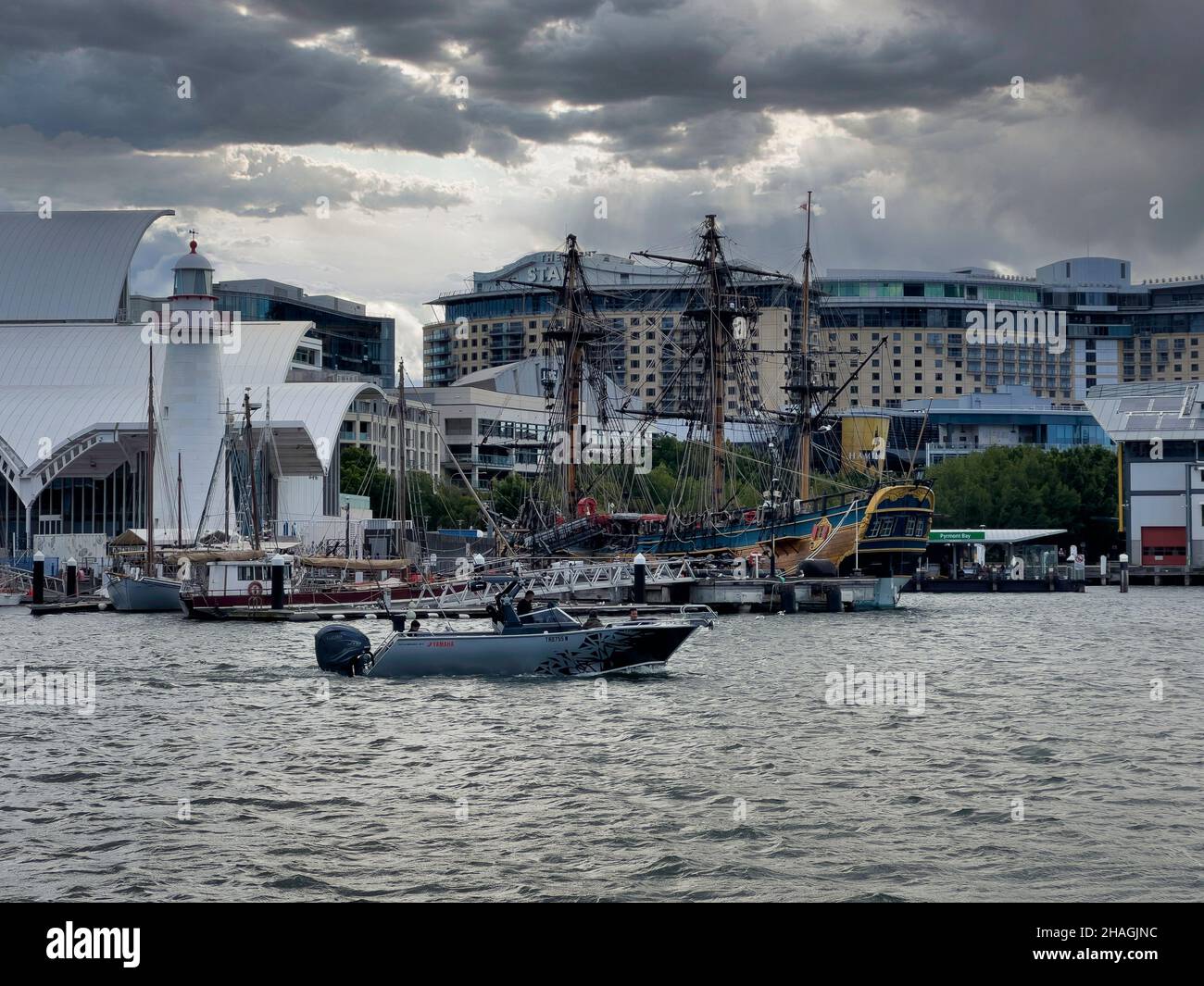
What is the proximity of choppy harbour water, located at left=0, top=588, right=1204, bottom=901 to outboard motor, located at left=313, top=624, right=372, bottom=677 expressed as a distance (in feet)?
1.82

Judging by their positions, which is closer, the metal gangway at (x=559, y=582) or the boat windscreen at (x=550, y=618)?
the boat windscreen at (x=550, y=618)

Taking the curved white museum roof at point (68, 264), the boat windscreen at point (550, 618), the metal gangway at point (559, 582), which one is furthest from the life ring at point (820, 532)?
the curved white museum roof at point (68, 264)

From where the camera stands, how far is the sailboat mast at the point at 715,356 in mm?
102062

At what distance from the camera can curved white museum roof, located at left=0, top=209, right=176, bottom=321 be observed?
497ft

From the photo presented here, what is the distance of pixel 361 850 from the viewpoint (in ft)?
69.9

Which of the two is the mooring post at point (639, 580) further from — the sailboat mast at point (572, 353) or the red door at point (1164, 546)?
the red door at point (1164, 546)

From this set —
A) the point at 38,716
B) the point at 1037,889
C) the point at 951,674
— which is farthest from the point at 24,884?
the point at 951,674

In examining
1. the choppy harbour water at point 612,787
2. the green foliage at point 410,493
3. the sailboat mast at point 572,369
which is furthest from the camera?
the green foliage at point 410,493
